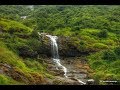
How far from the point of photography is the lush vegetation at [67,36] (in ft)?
67.1

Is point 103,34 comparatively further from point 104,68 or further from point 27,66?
point 27,66

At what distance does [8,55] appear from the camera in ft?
61.2

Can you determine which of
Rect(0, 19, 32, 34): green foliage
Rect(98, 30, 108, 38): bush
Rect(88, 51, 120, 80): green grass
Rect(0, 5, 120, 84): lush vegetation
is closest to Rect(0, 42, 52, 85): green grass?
Rect(0, 5, 120, 84): lush vegetation

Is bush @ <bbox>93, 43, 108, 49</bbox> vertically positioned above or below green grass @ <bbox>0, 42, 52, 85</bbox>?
above

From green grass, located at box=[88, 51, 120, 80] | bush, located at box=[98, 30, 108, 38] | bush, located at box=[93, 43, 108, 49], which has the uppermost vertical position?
bush, located at box=[98, 30, 108, 38]

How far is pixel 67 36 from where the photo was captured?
1016 inches

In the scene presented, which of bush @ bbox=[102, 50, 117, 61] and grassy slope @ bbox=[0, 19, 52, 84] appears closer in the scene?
grassy slope @ bbox=[0, 19, 52, 84]

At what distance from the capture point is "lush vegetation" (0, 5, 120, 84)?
20.4 metres

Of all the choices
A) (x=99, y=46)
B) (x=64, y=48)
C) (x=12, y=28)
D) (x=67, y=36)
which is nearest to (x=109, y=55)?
(x=99, y=46)

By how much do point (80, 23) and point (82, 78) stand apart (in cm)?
1101

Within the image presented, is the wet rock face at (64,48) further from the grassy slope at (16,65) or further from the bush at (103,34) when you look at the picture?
the bush at (103,34)

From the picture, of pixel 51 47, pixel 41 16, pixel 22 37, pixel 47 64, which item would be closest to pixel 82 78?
pixel 47 64

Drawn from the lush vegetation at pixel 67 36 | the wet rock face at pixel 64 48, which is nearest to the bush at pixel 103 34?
the lush vegetation at pixel 67 36

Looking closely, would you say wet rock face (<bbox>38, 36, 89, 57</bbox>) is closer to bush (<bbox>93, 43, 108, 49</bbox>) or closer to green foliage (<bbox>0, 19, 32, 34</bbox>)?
bush (<bbox>93, 43, 108, 49</bbox>)
